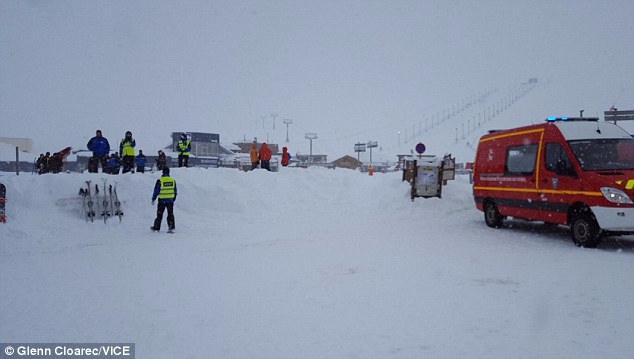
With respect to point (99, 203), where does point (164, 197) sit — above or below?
above

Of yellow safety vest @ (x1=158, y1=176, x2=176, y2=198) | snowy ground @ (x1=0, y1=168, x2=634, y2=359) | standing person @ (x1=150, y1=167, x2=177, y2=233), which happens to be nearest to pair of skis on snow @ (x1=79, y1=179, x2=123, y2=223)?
snowy ground @ (x1=0, y1=168, x2=634, y2=359)

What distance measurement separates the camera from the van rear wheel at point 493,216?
12008 mm

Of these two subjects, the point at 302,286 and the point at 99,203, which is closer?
the point at 302,286

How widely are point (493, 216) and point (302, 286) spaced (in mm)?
8249

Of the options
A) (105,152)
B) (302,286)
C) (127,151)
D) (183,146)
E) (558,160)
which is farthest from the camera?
(183,146)

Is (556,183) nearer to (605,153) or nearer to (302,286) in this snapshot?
(605,153)

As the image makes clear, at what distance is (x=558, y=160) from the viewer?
30.8ft

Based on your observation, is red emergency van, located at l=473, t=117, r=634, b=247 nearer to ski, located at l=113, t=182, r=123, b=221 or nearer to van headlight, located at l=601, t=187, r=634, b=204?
van headlight, located at l=601, t=187, r=634, b=204

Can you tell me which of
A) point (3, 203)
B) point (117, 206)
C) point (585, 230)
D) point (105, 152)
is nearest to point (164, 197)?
point (117, 206)

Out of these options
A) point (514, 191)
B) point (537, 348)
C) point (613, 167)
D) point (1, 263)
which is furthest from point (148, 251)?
point (613, 167)

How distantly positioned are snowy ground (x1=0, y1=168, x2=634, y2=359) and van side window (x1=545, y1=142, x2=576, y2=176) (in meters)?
1.63

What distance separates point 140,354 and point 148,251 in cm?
515

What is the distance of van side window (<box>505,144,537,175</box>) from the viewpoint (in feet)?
33.9

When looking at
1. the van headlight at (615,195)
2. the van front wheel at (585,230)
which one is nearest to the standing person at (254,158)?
the van front wheel at (585,230)
